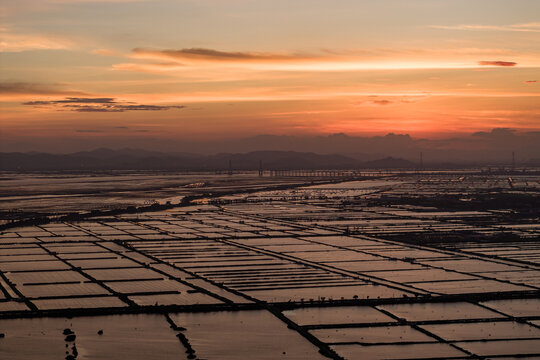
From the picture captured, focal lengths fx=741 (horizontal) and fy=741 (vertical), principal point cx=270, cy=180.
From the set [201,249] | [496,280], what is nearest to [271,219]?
[201,249]

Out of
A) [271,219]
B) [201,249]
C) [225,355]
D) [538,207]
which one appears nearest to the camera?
[225,355]

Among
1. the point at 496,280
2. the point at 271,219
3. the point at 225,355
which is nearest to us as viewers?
the point at 225,355

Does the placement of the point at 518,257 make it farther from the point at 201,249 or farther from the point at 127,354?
the point at 127,354

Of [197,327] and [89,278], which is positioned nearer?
[197,327]

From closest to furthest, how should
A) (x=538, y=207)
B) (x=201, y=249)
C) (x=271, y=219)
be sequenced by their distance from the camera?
(x=201, y=249) → (x=271, y=219) → (x=538, y=207)

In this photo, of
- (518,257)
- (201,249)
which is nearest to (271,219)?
(201,249)

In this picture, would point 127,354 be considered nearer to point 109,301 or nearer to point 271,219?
point 109,301
